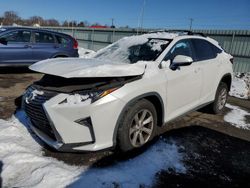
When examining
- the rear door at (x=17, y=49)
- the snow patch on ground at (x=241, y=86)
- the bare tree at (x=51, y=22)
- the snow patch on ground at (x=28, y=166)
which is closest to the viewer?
the snow patch on ground at (x=28, y=166)

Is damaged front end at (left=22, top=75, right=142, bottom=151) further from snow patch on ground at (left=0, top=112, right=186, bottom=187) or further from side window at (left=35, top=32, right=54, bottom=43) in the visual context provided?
side window at (left=35, top=32, right=54, bottom=43)

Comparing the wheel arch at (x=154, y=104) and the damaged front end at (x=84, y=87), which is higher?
the damaged front end at (x=84, y=87)

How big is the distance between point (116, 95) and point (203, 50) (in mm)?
2651

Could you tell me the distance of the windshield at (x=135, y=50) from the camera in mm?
4168

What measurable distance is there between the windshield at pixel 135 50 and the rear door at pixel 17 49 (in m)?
4.79

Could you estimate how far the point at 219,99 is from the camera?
5746 millimetres

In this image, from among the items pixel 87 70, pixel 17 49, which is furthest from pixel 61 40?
pixel 87 70

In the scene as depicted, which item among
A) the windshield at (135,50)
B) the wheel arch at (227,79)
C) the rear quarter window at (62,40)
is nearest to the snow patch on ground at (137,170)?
the windshield at (135,50)

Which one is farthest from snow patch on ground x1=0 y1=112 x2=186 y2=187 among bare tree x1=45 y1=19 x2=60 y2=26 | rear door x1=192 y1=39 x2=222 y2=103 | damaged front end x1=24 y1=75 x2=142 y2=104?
bare tree x1=45 y1=19 x2=60 y2=26

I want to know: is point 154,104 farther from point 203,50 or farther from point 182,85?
point 203,50

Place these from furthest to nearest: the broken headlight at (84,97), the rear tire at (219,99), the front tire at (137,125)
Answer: the rear tire at (219,99), the front tire at (137,125), the broken headlight at (84,97)

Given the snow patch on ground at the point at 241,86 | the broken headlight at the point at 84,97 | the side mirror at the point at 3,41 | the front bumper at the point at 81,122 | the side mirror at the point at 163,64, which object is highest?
the side mirror at the point at 163,64

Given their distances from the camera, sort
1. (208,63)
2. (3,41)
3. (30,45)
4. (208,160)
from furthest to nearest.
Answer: (30,45) < (3,41) < (208,63) < (208,160)

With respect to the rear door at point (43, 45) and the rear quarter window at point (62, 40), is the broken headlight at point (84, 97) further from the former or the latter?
the rear quarter window at point (62, 40)
